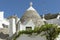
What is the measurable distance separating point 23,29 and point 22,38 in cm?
270

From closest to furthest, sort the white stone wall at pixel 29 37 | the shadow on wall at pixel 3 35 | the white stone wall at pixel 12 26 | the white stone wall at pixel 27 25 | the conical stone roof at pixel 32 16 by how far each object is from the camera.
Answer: the white stone wall at pixel 29 37
the white stone wall at pixel 27 25
the conical stone roof at pixel 32 16
the white stone wall at pixel 12 26
the shadow on wall at pixel 3 35

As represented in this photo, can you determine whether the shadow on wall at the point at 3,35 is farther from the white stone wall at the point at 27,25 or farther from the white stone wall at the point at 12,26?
the white stone wall at the point at 27,25

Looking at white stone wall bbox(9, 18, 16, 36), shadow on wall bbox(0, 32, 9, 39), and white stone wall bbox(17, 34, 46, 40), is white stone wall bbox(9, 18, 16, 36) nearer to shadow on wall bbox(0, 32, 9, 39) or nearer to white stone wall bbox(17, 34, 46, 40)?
shadow on wall bbox(0, 32, 9, 39)

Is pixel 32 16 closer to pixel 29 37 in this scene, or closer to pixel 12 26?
pixel 12 26

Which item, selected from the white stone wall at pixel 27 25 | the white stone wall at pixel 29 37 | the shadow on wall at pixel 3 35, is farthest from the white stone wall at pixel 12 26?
the white stone wall at pixel 29 37

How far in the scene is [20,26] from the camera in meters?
36.2

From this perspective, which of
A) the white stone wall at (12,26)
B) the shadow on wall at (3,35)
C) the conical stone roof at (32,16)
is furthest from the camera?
the shadow on wall at (3,35)

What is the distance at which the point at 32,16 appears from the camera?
36.8m

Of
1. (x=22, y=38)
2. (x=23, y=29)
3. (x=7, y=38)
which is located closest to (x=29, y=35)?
(x=22, y=38)

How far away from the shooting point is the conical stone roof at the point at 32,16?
36.1 m

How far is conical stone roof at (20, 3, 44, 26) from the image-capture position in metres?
36.1

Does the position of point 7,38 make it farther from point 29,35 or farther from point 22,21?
point 29,35

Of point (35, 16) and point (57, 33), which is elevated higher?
point (35, 16)

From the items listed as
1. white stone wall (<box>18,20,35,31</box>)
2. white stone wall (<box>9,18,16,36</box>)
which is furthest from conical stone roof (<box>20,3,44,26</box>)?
white stone wall (<box>9,18,16,36</box>)
